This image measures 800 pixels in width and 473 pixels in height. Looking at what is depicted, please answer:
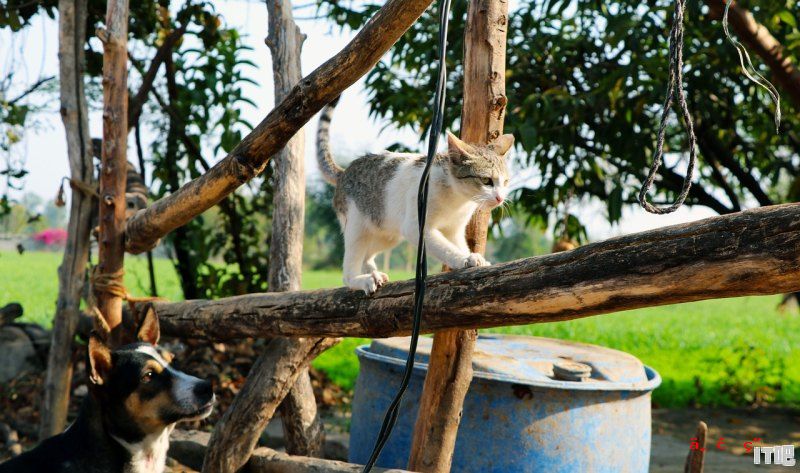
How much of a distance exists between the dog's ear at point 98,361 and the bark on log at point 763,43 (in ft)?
12.1

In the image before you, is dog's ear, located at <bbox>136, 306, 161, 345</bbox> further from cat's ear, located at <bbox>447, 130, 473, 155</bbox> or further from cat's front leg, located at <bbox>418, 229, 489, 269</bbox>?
cat's ear, located at <bbox>447, 130, 473, 155</bbox>

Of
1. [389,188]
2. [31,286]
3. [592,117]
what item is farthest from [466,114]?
[31,286]

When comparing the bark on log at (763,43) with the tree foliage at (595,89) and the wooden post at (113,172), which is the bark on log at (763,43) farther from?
the wooden post at (113,172)

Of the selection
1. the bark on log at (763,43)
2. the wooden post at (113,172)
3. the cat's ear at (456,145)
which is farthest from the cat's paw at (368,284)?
the bark on log at (763,43)

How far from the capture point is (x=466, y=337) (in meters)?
2.81

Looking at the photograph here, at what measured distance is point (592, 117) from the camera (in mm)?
5164

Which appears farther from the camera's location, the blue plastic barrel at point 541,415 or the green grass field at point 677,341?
the green grass field at point 677,341

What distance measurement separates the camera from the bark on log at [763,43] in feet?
14.2

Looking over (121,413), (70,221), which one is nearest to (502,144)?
(121,413)

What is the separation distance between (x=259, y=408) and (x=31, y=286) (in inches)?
264

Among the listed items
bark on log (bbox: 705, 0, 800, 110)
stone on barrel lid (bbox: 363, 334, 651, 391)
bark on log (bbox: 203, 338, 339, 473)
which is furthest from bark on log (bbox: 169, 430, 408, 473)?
bark on log (bbox: 705, 0, 800, 110)

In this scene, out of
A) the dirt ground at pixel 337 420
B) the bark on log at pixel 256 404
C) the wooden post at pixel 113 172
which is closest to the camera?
the bark on log at pixel 256 404

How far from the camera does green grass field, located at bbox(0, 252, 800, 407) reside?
7047 millimetres

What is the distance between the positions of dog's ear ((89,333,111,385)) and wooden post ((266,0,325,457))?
4.21ft
